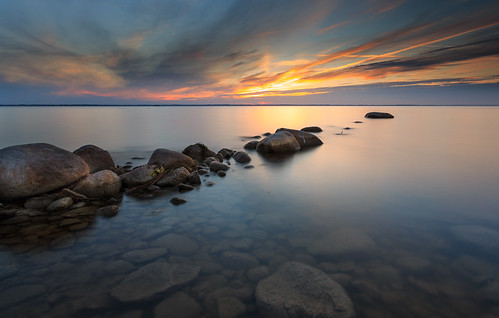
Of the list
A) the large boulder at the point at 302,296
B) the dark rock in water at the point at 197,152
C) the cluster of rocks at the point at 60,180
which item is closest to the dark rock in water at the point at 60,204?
the cluster of rocks at the point at 60,180

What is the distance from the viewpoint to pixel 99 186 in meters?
6.93

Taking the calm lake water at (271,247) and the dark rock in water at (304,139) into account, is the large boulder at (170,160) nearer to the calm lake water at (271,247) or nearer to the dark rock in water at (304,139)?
the calm lake water at (271,247)

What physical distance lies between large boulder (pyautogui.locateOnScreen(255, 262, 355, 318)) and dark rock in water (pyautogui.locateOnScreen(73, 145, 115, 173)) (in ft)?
28.0

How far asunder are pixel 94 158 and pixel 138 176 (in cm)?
278

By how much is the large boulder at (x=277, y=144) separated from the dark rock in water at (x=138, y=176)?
7534 millimetres

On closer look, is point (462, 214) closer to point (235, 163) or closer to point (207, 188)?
point (207, 188)

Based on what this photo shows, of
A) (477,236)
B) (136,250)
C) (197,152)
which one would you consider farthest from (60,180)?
(477,236)

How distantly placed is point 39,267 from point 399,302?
5.36 metres

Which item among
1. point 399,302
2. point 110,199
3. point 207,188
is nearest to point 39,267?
point 110,199

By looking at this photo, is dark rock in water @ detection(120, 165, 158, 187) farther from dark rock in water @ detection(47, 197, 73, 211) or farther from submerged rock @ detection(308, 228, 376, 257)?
submerged rock @ detection(308, 228, 376, 257)

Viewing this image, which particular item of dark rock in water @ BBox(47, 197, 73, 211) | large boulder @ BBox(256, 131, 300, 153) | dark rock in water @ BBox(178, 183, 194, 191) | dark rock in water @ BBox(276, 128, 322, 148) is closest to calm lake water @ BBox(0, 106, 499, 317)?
dark rock in water @ BBox(178, 183, 194, 191)

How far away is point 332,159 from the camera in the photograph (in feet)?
43.5

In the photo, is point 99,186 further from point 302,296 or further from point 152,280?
point 302,296

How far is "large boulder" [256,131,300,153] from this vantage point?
1446 cm
